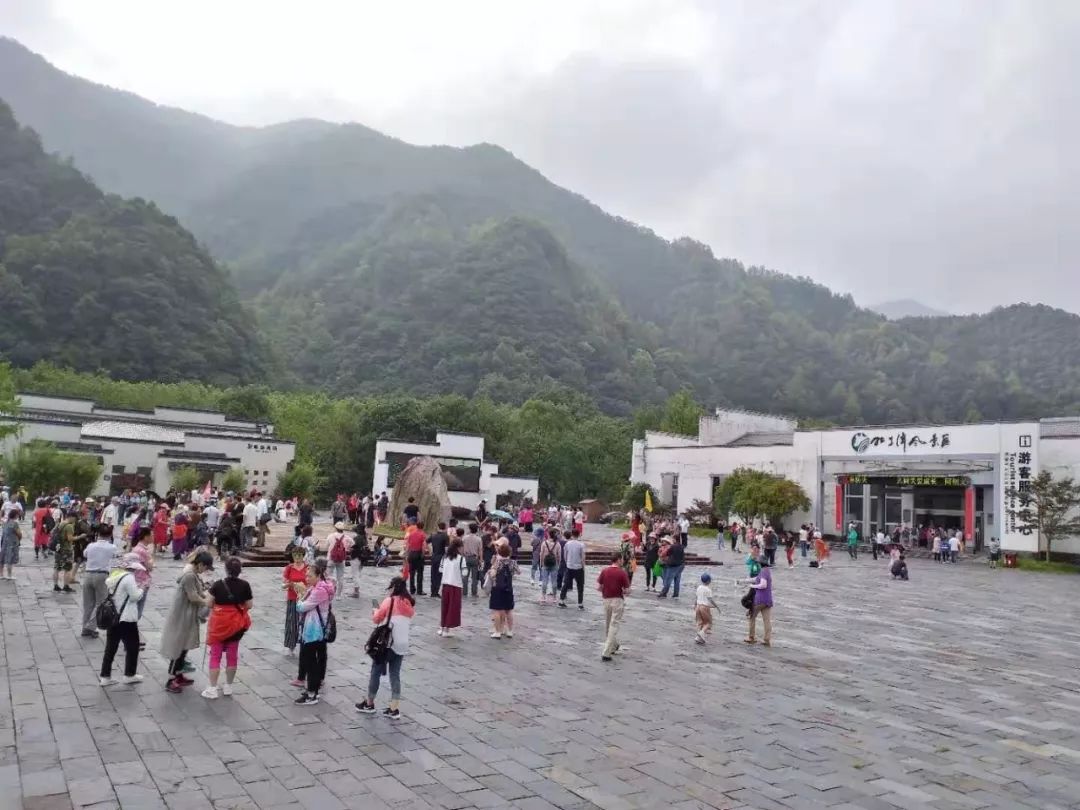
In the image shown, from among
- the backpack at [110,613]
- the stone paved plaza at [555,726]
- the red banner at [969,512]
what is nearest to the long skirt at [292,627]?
the stone paved plaza at [555,726]

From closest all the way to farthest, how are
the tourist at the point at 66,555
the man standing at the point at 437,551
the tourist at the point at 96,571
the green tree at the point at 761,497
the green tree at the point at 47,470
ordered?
1. the tourist at the point at 96,571
2. the tourist at the point at 66,555
3. the man standing at the point at 437,551
4. the green tree at the point at 47,470
5. the green tree at the point at 761,497

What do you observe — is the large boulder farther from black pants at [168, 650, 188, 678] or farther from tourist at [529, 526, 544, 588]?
black pants at [168, 650, 188, 678]

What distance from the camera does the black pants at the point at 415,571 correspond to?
1393 cm

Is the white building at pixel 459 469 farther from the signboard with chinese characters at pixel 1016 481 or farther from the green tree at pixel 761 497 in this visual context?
the signboard with chinese characters at pixel 1016 481

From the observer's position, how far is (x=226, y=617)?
7809 millimetres

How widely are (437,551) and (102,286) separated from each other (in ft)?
222

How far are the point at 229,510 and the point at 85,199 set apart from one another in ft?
248

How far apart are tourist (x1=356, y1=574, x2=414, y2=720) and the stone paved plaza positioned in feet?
0.64

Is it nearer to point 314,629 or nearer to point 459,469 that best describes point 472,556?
point 314,629

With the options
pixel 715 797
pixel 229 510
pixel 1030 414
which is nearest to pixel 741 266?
pixel 1030 414

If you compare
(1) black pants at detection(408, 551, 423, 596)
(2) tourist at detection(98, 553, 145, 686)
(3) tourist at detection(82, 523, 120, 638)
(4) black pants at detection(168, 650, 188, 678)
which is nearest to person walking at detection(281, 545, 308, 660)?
(4) black pants at detection(168, 650, 188, 678)

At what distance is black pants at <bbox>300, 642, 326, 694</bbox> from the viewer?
7.87 meters

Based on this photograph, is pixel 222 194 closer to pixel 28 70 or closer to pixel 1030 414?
pixel 28 70

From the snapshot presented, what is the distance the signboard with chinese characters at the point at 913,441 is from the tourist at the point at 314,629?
34.1 meters
